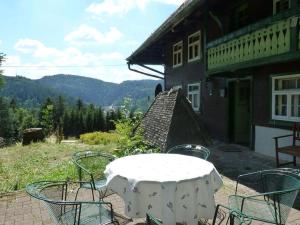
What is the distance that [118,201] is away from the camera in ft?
18.3

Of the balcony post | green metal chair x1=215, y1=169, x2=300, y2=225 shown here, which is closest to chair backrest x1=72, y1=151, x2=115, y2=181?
green metal chair x1=215, y1=169, x2=300, y2=225

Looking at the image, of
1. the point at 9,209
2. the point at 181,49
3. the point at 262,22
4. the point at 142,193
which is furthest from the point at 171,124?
the point at 181,49

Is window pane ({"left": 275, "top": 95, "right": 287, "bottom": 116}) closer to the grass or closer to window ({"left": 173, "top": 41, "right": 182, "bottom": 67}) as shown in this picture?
the grass

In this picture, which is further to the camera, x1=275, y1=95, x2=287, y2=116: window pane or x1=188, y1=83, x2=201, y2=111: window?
x1=188, y1=83, x2=201, y2=111: window

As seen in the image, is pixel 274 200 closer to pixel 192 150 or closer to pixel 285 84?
pixel 192 150

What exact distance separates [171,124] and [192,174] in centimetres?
440

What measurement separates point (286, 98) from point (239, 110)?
10.3 feet

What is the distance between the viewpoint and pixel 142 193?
345 centimetres

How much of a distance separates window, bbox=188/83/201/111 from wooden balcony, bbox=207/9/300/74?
431 cm

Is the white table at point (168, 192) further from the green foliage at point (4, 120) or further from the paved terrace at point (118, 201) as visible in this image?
the green foliage at point (4, 120)

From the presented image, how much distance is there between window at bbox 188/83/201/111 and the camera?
49.6ft

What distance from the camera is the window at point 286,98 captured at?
8708 millimetres

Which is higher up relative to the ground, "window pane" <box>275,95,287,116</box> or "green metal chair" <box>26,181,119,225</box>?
"window pane" <box>275,95,287,116</box>

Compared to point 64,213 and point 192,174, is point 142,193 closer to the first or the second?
point 192,174
